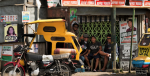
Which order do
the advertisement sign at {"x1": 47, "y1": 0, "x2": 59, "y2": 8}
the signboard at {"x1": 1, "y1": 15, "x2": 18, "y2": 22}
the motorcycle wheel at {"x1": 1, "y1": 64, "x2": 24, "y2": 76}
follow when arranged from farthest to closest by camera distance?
the advertisement sign at {"x1": 47, "y1": 0, "x2": 59, "y2": 8} → the signboard at {"x1": 1, "y1": 15, "x2": 18, "y2": 22} → the motorcycle wheel at {"x1": 1, "y1": 64, "x2": 24, "y2": 76}

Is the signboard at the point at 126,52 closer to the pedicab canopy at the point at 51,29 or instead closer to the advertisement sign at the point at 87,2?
the advertisement sign at the point at 87,2

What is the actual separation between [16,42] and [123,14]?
5.45m

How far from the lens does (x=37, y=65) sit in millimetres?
7496

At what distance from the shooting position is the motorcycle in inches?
288

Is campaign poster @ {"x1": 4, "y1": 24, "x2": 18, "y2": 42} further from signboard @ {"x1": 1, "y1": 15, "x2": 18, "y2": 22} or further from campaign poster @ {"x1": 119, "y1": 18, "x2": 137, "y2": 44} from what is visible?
campaign poster @ {"x1": 119, "y1": 18, "x2": 137, "y2": 44}

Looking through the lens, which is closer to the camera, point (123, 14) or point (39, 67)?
point (39, 67)

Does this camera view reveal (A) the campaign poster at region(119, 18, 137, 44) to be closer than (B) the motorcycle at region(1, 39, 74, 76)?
No

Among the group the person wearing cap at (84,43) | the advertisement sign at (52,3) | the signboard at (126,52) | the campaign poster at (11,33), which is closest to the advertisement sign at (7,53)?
the campaign poster at (11,33)

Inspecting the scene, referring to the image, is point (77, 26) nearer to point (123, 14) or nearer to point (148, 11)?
point (123, 14)

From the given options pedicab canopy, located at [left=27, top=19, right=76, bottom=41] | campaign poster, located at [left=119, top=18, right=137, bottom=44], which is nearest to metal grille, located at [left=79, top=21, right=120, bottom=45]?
campaign poster, located at [left=119, top=18, right=137, bottom=44]

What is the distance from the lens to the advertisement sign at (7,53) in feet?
33.8

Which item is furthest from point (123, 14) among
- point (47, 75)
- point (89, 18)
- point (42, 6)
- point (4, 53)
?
point (4, 53)

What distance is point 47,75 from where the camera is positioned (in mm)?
7539

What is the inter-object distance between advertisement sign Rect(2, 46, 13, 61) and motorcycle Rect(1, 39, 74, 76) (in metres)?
3.04
